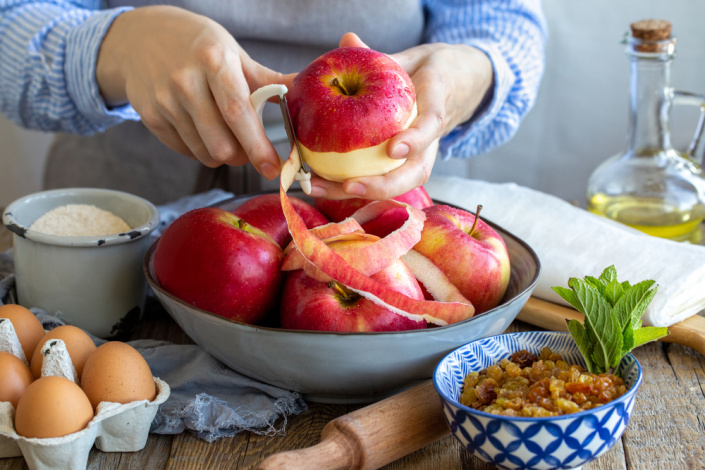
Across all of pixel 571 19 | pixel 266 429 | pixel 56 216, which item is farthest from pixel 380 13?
pixel 571 19

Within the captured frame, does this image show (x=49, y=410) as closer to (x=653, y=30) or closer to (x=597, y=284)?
(x=597, y=284)

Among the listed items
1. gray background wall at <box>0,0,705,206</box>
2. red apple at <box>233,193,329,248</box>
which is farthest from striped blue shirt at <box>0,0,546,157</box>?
gray background wall at <box>0,0,705,206</box>

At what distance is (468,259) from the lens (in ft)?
2.09

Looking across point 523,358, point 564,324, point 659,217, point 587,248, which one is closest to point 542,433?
point 523,358

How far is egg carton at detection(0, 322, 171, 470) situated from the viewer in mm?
482

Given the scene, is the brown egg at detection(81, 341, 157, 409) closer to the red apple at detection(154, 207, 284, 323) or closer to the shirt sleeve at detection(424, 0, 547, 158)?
the red apple at detection(154, 207, 284, 323)

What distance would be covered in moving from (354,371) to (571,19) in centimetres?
160

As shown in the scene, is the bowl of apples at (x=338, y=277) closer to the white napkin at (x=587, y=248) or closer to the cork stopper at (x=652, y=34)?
the white napkin at (x=587, y=248)

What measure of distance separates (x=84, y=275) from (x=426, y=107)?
0.42 m

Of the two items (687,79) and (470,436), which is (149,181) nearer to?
(470,436)

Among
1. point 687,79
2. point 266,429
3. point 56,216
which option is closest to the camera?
point 266,429

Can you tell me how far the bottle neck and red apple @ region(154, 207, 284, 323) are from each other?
716 mm

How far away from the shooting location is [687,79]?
5.83ft

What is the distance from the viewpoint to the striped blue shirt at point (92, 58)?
2.94 feet
